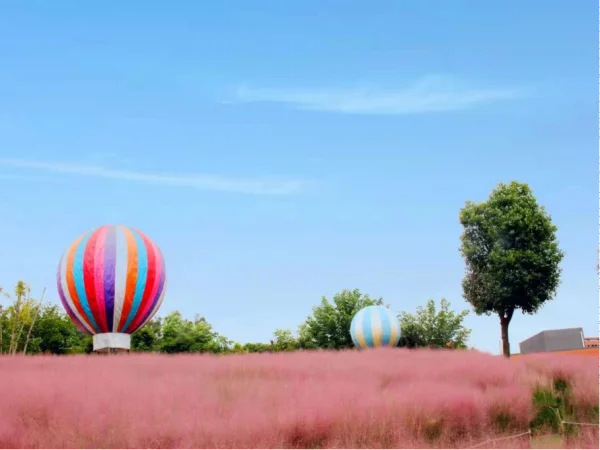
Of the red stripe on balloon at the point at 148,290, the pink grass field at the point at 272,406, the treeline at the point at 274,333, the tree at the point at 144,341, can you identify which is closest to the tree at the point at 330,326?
the treeline at the point at 274,333

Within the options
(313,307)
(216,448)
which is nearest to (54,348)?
(313,307)

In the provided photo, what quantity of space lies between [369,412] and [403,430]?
1.99ft

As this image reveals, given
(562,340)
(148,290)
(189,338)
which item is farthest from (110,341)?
(562,340)

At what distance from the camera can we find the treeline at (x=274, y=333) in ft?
112

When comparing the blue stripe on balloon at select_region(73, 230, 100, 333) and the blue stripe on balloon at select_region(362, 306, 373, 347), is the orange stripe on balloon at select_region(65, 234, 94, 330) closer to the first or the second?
the blue stripe on balloon at select_region(73, 230, 100, 333)

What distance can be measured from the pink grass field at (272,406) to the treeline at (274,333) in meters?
21.3

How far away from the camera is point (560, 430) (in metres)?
9.70

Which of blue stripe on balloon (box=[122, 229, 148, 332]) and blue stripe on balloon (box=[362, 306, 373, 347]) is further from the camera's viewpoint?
blue stripe on balloon (box=[362, 306, 373, 347])

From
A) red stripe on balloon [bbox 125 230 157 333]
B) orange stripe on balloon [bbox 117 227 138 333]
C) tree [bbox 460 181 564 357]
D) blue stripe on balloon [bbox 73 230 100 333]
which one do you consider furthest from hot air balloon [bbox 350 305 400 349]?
blue stripe on balloon [bbox 73 230 100 333]

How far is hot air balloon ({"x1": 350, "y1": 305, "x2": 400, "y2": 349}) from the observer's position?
30281 millimetres

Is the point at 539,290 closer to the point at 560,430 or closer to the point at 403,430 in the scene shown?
the point at 560,430

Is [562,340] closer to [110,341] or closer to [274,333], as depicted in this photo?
[274,333]

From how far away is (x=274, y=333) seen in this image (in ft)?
128

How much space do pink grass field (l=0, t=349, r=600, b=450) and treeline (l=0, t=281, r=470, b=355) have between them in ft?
69.9
